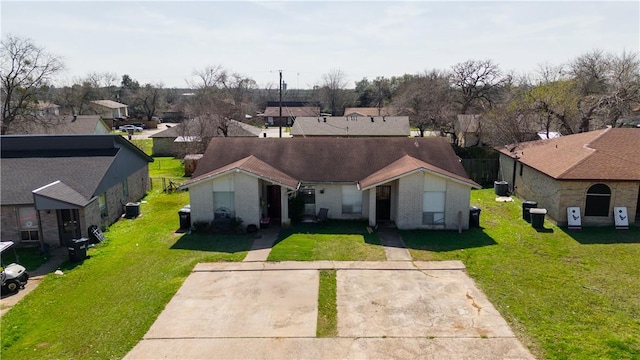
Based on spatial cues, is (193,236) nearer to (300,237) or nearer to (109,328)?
(300,237)

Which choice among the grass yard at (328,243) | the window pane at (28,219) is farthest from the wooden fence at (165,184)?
the grass yard at (328,243)

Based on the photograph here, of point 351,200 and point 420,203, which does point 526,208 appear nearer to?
point 420,203

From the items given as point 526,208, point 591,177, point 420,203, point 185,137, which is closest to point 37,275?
point 420,203

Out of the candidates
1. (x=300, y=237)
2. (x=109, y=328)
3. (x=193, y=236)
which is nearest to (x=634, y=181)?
(x=300, y=237)

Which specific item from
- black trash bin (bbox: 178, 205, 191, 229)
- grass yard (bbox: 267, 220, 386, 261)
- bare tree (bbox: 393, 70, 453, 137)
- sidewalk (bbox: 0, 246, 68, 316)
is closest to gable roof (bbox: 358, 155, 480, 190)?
grass yard (bbox: 267, 220, 386, 261)

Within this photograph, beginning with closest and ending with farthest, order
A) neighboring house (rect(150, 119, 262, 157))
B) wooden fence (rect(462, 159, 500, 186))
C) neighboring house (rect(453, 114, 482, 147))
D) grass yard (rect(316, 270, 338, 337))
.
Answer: grass yard (rect(316, 270, 338, 337)) → wooden fence (rect(462, 159, 500, 186)) → neighboring house (rect(150, 119, 262, 157)) → neighboring house (rect(453, 114, 482, 147))

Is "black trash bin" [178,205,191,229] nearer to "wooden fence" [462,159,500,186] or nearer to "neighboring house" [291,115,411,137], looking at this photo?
"wooden fence" [462,159,500,186]
